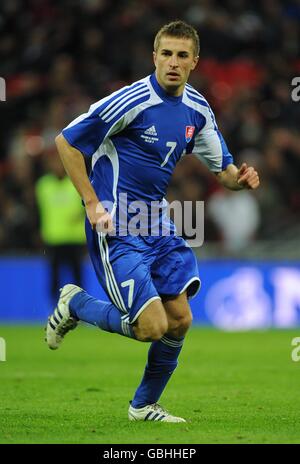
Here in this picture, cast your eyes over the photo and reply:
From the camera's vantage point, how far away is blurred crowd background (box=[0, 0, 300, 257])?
15273mm

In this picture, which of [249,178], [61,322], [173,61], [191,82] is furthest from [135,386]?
[191,82]

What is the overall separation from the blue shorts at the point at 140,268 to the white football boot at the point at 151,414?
0.66 m

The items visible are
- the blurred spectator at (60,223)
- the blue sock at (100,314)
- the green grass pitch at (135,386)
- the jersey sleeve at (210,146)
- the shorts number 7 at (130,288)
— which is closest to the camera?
the green grass pitch at (135,386)

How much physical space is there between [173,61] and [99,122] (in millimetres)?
572

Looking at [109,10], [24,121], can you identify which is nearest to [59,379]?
[24,121]

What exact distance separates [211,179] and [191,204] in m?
1.50

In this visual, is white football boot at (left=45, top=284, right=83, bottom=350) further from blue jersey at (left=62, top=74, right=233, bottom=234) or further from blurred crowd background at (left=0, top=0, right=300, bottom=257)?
blurred crowd background at (left=0, top=0, right=300, bottom=257)

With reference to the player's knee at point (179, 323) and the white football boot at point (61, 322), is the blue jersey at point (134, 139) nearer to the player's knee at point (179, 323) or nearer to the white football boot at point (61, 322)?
the player's knee at point (179, 323)

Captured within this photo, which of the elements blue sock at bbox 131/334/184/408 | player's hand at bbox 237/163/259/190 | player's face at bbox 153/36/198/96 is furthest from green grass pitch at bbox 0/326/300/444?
player's face at bbox 153/36/198/96

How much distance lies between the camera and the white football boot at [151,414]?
6.36 m

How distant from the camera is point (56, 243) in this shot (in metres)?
14.1

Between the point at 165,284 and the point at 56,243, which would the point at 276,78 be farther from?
the point at 165,284

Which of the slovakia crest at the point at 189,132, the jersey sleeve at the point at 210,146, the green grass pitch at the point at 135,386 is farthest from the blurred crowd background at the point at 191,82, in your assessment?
the slovakia crest at the point at 189,132

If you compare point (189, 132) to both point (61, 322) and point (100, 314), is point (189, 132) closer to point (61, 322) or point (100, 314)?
point (100, 314)
